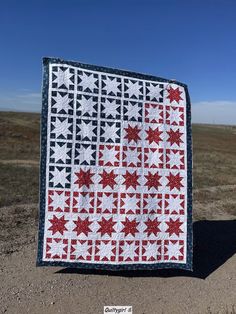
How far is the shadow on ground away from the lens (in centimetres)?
744

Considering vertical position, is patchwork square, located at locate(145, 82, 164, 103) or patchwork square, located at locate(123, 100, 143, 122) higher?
patchwork square, located at locate(145, 82, 164, 103)

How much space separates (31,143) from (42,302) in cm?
2799

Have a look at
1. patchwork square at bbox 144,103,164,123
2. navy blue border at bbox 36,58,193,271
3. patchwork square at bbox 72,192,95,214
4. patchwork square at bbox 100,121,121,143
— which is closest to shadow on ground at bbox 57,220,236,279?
navy blue border at bbox 36,58,193,271

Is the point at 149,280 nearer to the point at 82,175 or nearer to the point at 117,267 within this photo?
the point at 117,267

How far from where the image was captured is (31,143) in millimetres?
33688

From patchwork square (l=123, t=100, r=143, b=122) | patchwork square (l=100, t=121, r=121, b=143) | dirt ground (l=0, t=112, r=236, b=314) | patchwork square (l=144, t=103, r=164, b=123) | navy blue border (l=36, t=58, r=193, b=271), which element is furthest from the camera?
patchwork square (l=144, t=103, r=164, b=123)

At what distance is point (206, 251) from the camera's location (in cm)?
884

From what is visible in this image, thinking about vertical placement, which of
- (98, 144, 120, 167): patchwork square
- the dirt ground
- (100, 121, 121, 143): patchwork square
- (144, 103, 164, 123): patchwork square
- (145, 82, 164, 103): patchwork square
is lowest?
the dirt ground

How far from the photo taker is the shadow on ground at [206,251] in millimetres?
7438

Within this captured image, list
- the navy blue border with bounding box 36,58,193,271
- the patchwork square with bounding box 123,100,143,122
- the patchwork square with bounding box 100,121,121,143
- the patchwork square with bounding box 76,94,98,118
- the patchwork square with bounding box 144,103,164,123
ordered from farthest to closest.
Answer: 1. the patchwork square with bounding box 144,103,164,123
2. the patchwork square with bounding box 123,100,143,122
3. the patchwork square with bounding box 100,121,121,143
4. the patchwork square with bounding box 76,94,98,118
5. the navy blue border with bounding box 36,58,193,271

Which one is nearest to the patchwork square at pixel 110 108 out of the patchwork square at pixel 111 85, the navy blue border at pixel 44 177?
the patchwork square at pixel 111 85

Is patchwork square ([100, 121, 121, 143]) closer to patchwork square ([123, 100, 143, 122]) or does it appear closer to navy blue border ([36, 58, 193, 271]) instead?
patchwork square ([123, 100, 143, 122])

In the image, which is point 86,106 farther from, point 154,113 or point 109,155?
point 154,113

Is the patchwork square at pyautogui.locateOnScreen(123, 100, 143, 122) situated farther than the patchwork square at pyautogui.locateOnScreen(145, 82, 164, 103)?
No
